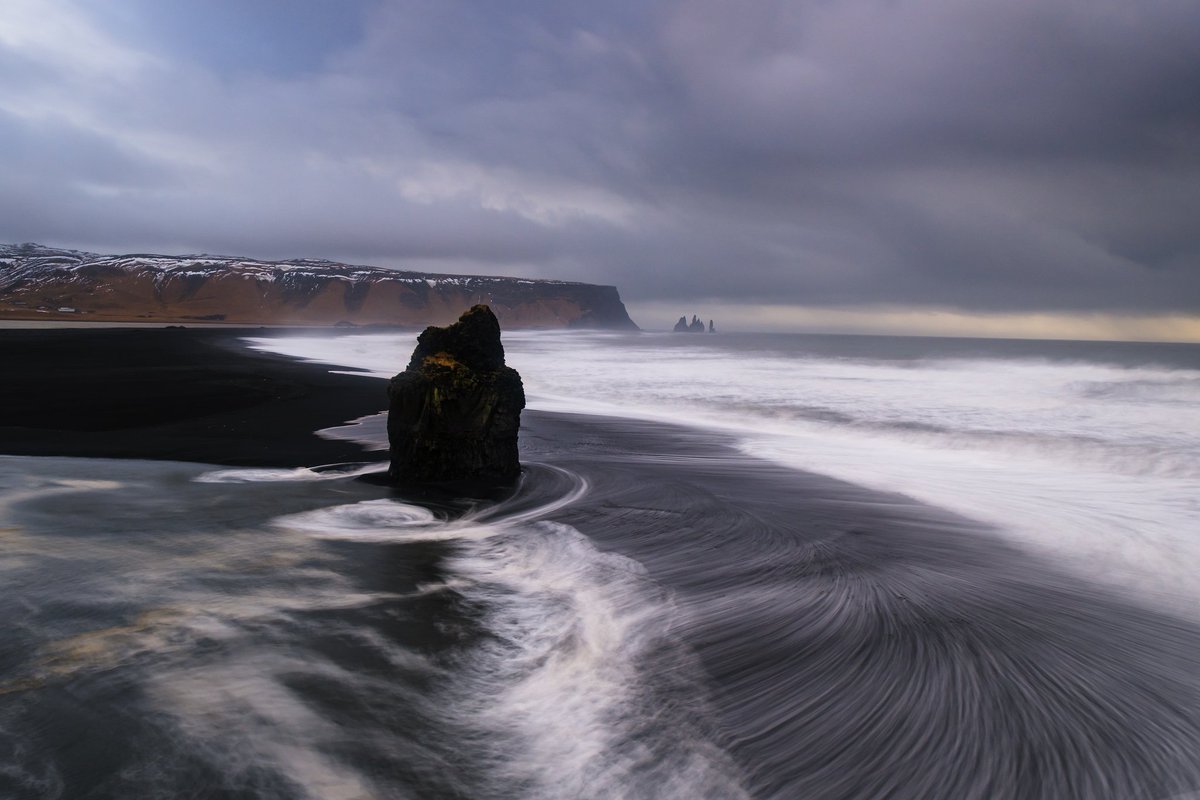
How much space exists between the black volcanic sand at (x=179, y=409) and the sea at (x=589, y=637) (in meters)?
0.94

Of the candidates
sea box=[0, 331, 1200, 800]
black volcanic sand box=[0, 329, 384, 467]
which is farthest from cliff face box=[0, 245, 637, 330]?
sea box=[0, 331, 1200, 800]

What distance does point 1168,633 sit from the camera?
4.63 m

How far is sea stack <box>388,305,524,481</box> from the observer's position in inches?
307

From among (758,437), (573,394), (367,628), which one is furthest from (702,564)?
(573,394)

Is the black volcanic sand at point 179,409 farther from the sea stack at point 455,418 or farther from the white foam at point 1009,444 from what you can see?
the white foam at point 1009,444

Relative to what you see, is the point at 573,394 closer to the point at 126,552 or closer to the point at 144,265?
the point at 126,552

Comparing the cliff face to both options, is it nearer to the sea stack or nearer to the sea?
the sea stack

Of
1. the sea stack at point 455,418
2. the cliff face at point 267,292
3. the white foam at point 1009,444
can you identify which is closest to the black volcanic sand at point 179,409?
the sea stack at point 455,418

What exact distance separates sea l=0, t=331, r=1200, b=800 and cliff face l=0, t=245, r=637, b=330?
4668 inches

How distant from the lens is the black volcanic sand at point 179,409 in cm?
903

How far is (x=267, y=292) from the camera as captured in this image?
13550 cm

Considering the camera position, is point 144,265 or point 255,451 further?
point 144,265

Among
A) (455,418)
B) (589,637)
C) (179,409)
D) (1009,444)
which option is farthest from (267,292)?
(589,637)

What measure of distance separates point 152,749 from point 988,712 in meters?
4.10
